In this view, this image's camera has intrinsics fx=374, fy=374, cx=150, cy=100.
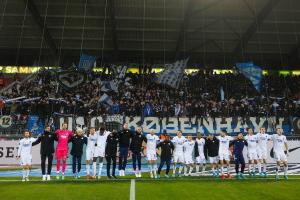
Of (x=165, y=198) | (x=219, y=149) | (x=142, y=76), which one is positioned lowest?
(x=165, y=198)

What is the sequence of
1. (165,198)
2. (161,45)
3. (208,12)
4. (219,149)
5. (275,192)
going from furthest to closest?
1. (161,45)
2. (208,12)
3. (219,149)
4. (275,192)
5. (165,198)

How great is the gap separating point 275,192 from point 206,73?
2621 cm

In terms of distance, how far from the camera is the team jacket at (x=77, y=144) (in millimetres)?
16016

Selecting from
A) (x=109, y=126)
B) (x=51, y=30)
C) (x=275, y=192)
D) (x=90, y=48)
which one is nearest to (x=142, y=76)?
(x=90, y=48)

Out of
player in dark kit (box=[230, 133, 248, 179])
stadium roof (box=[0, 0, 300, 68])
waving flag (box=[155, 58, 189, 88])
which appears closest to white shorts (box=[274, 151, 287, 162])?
player in dark kit (box=[230, 133, 248, 179])

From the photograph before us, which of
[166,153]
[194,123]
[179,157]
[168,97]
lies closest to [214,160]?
[179,157]

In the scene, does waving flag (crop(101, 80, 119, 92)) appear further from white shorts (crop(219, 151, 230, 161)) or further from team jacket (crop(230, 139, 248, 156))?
team jacket (crop(230, 139, 248, 156))

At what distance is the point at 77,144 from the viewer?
16141 mm

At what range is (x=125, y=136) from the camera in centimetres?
1648

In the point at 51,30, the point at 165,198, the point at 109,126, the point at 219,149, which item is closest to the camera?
the point at 165,198

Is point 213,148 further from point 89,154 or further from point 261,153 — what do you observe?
point 89,154

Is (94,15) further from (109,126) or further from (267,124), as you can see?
(267,124)

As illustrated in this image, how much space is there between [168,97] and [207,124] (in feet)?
20.5

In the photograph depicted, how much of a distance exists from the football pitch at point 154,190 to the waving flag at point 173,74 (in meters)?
21.3
